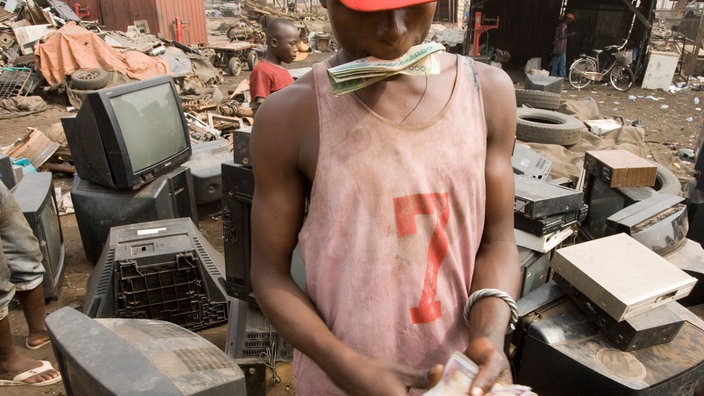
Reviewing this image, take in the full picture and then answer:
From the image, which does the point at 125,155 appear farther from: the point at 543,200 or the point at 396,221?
the point at 396,221

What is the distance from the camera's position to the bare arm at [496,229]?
999 mm

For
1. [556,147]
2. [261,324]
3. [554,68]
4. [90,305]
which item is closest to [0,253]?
[90,305]

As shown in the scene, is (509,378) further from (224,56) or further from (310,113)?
(224,56)

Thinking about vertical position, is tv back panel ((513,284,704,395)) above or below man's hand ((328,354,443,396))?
below

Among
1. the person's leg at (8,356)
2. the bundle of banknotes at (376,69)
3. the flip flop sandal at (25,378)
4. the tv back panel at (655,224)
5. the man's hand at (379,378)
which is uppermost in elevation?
the bundle of banknotes at (376,69)

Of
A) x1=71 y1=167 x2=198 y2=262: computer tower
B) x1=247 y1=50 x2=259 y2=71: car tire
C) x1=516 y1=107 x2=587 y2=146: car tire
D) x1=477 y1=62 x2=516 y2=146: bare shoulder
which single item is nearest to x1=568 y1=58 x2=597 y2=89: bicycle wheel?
x1=516 y1=107 x2=587 y2=146: car tire

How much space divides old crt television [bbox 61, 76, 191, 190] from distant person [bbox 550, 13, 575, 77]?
39.0 feet

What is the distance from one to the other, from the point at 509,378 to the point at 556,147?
5.57m

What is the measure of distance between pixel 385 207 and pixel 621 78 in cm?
1342

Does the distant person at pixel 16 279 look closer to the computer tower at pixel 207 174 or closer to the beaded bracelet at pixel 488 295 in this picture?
the computer tower at pixel 207 174

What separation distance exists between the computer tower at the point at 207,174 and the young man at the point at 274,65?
67 centimetres

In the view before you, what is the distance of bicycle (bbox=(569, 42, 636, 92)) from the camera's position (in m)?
12.0

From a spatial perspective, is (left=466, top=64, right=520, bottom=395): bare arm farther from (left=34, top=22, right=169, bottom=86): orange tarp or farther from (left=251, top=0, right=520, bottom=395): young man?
(left=34, top=22, right=169, bottom=86): orange tarp

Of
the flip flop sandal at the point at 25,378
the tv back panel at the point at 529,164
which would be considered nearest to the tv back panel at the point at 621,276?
the tv back panel at the point at 529,164
